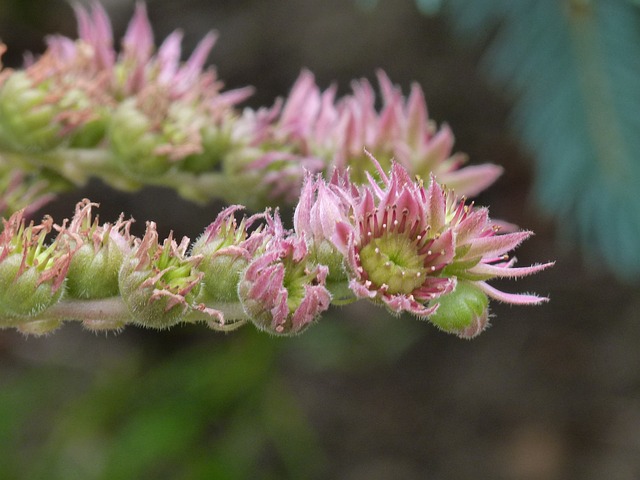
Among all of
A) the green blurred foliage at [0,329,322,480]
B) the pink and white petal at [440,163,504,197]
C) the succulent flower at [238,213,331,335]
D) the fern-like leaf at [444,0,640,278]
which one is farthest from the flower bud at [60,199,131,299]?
the green blurred foliage at [0,329,322,480]

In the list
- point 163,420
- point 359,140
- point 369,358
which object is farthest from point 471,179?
point 369,358

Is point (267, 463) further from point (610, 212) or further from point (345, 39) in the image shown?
point (610, 212)

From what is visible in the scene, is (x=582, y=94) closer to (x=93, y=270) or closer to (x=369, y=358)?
(x=93, y=270)

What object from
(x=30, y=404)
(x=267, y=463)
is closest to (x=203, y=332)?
(x=267, y=463)

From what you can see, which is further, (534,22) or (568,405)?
(568,405)

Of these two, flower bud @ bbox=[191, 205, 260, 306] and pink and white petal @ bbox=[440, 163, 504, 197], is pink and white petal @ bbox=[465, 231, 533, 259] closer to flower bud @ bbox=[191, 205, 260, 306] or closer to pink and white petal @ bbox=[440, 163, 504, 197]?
flower bud @ bbox=[191, 205, 260, 306]
